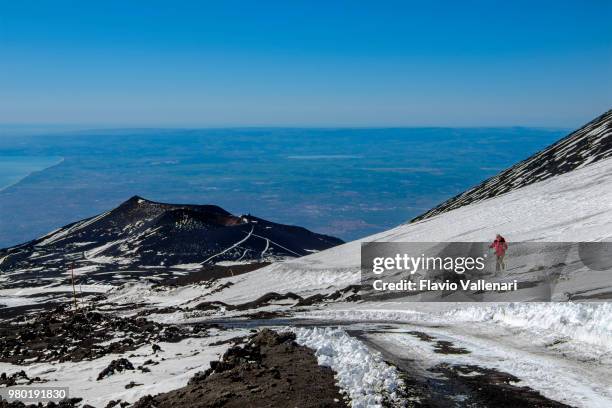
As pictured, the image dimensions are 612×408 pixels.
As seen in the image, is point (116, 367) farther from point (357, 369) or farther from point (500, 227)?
point (500, 227)

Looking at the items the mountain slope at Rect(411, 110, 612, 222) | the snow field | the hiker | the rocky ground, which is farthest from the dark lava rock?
the mountain slope at Rect(411, 110, 612, 222)

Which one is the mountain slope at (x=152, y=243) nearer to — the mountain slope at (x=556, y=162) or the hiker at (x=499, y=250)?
the mountain slope at (x=556, y=162)

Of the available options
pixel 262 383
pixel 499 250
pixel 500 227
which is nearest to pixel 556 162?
pixel 500 227

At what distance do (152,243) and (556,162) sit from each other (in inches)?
3162

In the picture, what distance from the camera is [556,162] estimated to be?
3046 inches

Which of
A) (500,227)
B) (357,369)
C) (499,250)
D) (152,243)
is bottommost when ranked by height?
(152,243)

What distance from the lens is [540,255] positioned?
35.6 meters

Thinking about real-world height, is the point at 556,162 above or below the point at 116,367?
above

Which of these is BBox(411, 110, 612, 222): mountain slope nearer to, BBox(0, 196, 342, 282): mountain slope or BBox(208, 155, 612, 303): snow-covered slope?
BBox(208, 155, 612, 303): snow-covered slope

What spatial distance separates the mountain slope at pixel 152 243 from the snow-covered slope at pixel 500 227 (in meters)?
50.0

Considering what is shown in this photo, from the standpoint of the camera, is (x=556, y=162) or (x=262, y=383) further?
(x=556, y=162)

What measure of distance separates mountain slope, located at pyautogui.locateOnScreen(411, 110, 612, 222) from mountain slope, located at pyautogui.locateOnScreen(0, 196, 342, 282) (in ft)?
138

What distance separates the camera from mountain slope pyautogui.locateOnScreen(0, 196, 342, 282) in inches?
4205

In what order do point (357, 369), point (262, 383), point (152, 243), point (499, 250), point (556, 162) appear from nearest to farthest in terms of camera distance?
point (357, 369) → point (262, 383) → point (499, 250) → point (556, 162) → point (152, 243)
